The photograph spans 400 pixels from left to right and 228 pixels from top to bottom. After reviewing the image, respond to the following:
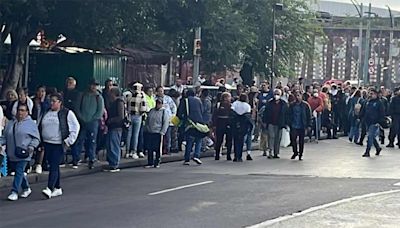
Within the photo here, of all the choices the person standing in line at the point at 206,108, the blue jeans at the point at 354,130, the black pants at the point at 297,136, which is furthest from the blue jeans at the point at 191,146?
the blue jeans at the point at 354,130

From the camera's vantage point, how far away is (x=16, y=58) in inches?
943

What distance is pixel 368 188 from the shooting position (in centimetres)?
1634

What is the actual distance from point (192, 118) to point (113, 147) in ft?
8.66

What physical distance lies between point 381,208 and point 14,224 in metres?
5.19

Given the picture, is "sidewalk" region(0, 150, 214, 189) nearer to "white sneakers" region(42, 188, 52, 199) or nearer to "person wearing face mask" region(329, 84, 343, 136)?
"white sneakers" region(42, 188, 52, 199)

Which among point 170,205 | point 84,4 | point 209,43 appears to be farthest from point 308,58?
point 170,205

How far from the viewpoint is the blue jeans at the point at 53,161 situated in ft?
49.6

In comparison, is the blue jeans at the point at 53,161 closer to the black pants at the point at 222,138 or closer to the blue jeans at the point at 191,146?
the blue jeans at the point at 191,146

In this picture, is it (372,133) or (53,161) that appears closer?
(53,161)

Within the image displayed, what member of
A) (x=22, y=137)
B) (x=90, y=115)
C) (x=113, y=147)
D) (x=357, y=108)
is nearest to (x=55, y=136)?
(x=22, y=137)

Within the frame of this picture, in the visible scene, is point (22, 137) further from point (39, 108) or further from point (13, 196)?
point (39, 108)

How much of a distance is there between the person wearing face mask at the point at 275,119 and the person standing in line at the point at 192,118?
2.01 meters

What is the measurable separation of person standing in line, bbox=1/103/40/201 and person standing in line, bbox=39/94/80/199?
0.90ft

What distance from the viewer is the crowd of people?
15.2 meters
